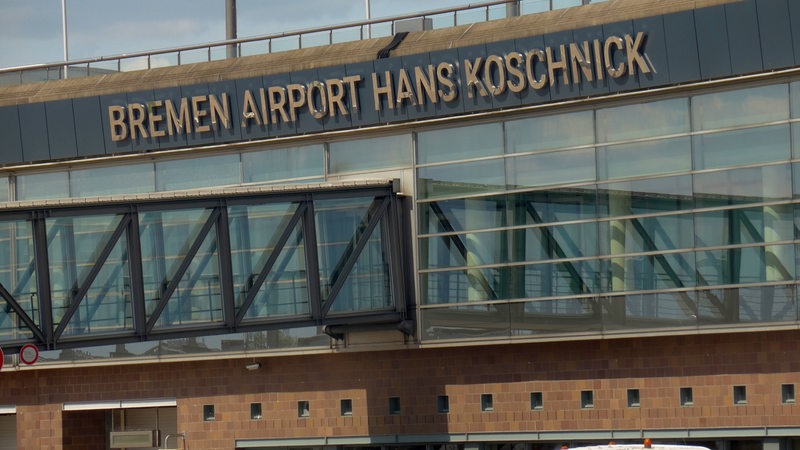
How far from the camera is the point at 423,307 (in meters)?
34.2

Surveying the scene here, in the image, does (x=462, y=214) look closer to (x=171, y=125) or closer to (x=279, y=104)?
(x=279, y=104)

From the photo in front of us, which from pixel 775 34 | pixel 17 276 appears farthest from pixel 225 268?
pixel 775 34

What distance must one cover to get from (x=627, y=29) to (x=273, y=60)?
9.01 meters

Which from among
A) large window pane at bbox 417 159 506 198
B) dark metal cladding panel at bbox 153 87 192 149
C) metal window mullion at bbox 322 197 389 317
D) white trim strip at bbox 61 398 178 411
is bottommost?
white trim strip at bbox 61 398 178 411

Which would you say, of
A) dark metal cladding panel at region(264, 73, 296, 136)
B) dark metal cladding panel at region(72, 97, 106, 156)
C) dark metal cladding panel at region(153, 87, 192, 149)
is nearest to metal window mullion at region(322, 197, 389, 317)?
dark metal cladding panel at region(264, 73, 296, 136)

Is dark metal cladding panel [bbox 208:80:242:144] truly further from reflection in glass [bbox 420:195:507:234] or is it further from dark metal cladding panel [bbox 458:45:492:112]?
dark metal cladding panel [bbox 458:45:492:112]

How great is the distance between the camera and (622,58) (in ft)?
104

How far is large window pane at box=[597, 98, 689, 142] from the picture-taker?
1231 inches

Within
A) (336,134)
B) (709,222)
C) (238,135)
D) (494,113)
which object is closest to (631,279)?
(709,222)

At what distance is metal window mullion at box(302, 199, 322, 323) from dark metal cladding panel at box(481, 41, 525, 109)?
4.58 meters

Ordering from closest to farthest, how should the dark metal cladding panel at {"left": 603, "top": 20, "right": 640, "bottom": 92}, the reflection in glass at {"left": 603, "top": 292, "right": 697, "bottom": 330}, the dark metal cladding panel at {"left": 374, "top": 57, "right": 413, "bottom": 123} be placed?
the reflection in glass at {"left": 603, "top": 292, "right": 697, "bottom": 330} < the dark metal cladding panel at {"left": 603, "top": 20, "right": 640, "bottom": 92} < the dark metal cladding panel at {"left": 374, "top": 57, "right": 413, "bottom": 123}

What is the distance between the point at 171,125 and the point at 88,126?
7.69 feet

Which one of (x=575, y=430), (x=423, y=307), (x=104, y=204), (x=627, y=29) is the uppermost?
(x=627, y=29)

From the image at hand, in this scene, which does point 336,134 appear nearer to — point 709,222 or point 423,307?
point 423,307
